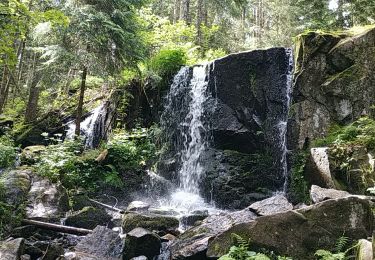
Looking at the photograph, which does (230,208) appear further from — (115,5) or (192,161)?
(115,5)

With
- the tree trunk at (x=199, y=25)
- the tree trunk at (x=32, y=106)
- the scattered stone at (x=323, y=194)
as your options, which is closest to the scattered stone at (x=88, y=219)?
the scattered stone at (x=323, y=194)

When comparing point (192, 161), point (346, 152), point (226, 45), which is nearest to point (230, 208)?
point (192, 161)

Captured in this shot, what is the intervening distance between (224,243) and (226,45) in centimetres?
2107

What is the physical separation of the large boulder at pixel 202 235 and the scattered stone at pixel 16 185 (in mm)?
3665

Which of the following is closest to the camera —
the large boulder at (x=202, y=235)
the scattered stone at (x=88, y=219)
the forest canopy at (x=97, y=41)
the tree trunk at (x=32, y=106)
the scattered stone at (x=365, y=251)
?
the scattered stone at (x=365, y=251)

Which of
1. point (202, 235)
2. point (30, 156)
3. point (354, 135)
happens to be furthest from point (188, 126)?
point (202, 235)

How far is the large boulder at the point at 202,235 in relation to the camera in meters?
5.88

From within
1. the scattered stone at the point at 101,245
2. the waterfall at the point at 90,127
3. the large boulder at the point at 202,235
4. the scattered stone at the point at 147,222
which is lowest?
the scattered stone at the point at 101,245

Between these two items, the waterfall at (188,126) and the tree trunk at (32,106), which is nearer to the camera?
the waterfall at (188,126)

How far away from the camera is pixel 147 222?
7.81 metres

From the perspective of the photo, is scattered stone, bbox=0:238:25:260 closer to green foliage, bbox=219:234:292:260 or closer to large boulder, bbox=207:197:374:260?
large boulder, bbox=207:197:374:260

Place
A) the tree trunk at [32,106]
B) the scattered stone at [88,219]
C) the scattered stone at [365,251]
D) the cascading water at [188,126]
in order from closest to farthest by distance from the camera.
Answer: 1. the scattered stone at [365,251]
2. the scattered stone at [88,219]
3. the cascading water at [188,126]
4. the tree trunk at [32,106]

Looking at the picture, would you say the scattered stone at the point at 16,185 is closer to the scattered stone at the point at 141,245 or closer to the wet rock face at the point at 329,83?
the scattered stone at the point at 141,245

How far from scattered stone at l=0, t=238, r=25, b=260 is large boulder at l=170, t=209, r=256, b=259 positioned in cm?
240
